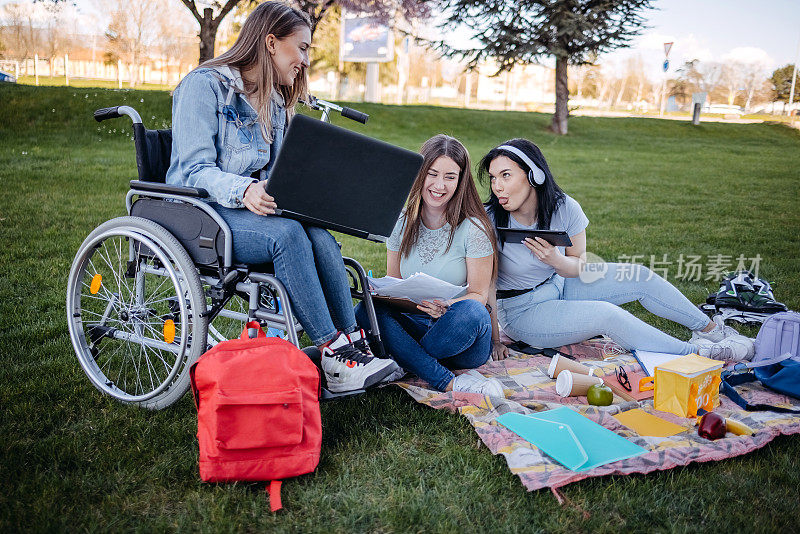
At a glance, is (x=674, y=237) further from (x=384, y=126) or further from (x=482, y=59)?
(x=482, y=59)

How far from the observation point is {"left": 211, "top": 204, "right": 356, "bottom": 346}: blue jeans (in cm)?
224

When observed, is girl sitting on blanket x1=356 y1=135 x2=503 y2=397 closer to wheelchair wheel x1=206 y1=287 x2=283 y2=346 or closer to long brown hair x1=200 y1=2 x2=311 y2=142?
wheelchair wheel x1=206 y1=287 x2=283 y2=346

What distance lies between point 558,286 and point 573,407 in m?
0.88

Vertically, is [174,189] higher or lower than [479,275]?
higher

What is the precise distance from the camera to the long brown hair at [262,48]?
2467 millimetres

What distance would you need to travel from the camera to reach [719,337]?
345 cm

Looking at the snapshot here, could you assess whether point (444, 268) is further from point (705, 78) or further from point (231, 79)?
point (705, 78)

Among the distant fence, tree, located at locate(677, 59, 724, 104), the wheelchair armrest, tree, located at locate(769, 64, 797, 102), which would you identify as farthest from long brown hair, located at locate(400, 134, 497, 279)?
tree, located at locate(677, 59, 724, 104)

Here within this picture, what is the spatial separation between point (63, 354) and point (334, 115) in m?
11.8

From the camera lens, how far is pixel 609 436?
239 cm

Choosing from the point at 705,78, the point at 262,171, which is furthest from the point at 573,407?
the point at 705,78

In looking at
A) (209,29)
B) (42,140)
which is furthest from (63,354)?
(209,29)

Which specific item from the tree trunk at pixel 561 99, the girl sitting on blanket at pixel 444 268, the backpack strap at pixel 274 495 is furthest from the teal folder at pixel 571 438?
the tree trunk at pixel 561 99

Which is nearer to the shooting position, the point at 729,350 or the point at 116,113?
the point at 116,113
